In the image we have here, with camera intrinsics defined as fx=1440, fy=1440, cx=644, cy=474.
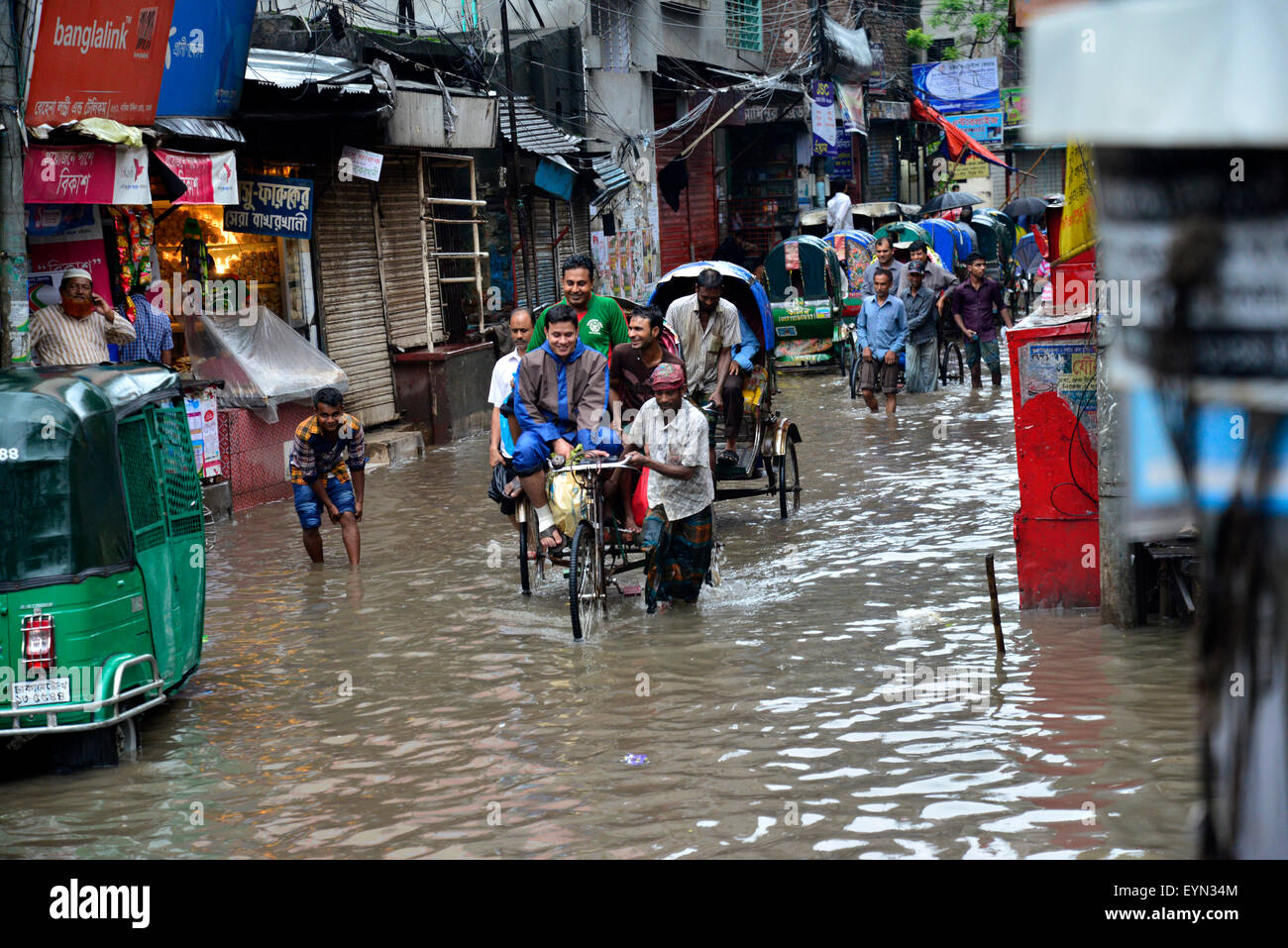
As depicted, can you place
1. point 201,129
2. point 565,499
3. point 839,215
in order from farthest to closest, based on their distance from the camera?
point 839,215
point 201,129
point 565,499

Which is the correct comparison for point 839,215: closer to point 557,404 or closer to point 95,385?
point 557,404

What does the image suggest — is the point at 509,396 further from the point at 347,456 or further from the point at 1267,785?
the point at 1267,785

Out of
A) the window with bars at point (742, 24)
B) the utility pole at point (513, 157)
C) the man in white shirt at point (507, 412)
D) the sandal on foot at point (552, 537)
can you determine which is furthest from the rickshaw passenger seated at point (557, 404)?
the window with bars at point (742, 24)

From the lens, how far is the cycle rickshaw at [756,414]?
461 inches

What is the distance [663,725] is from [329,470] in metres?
4.81

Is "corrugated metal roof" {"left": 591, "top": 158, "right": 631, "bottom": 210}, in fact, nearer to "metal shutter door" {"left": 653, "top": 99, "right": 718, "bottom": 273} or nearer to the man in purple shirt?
"metal shutter door" {"left": 653, "top": 99, "right": 718, "bottom": 273}

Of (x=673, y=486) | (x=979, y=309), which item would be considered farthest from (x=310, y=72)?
(x=979, y=309)

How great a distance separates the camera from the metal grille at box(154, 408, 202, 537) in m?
7.30

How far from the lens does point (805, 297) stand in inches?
926

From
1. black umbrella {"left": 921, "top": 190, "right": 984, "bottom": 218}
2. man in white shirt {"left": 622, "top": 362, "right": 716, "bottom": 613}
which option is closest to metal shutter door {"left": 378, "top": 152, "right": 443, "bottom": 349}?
man in white shirt {"left": 622, "top": 362, "right": 716, "bottom": 613}

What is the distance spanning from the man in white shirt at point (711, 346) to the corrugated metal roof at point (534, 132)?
32.3ft

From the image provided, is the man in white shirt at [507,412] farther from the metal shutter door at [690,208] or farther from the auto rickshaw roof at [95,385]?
the metal shutter door at [690,208]
